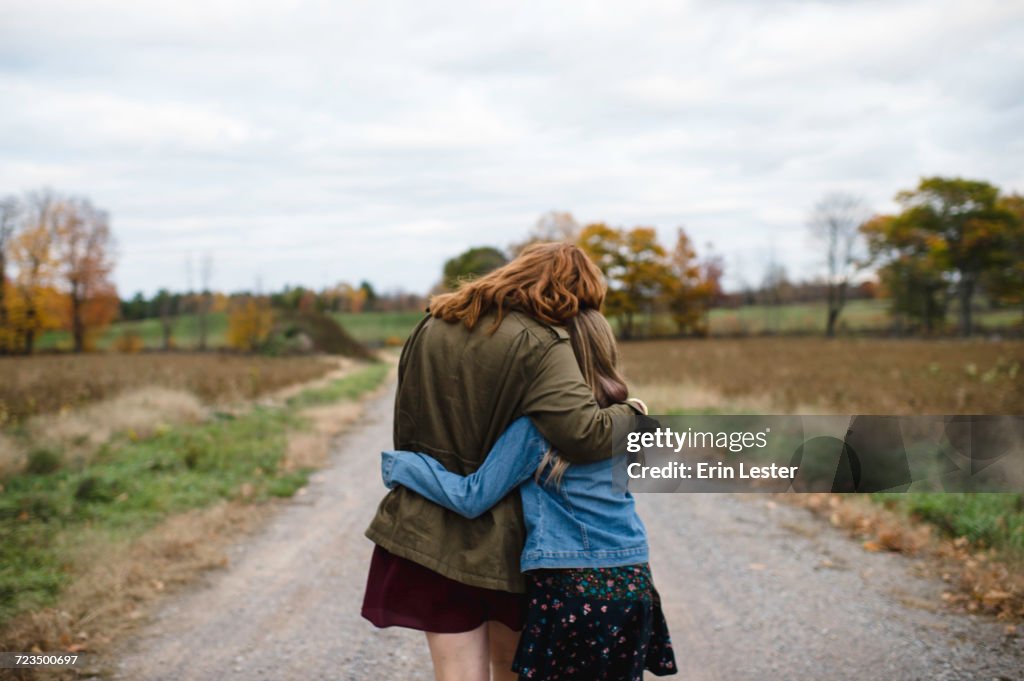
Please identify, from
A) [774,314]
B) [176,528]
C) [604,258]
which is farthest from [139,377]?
[774,314]

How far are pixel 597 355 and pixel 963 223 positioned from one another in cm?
5870

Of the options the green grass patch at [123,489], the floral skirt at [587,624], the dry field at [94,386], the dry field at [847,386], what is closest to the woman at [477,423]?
the floral skirt at [587,624]

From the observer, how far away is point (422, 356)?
235 cm

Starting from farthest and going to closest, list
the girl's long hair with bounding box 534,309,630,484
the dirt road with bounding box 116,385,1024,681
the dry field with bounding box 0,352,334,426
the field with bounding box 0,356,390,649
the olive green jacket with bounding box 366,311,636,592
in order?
1. the dry field with bounding box 0,352,334,426
2. the field with bounding box 0,356,390,649
3. the dirt road with bounding box 116,385,1024,681
4. the girl's long hair with bounding box 534,309,630,484
5. the olive green jacket with bounding box 366,311,636,592

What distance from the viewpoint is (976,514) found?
6094mm

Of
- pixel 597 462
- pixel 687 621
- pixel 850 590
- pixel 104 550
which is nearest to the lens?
pixel 597 462

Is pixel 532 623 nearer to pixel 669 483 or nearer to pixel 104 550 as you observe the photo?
pixel 669 483

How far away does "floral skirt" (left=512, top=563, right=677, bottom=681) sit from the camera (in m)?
2.23

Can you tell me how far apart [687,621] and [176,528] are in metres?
4.57

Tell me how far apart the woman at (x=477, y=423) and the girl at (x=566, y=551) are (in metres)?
0.06

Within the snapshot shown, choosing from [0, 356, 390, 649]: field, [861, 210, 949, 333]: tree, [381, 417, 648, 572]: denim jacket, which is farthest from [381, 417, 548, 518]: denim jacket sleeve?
[861, 210, 949, 333]: tree

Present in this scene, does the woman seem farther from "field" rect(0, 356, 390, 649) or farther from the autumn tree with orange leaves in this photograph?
the autumn tree with orange leaves
